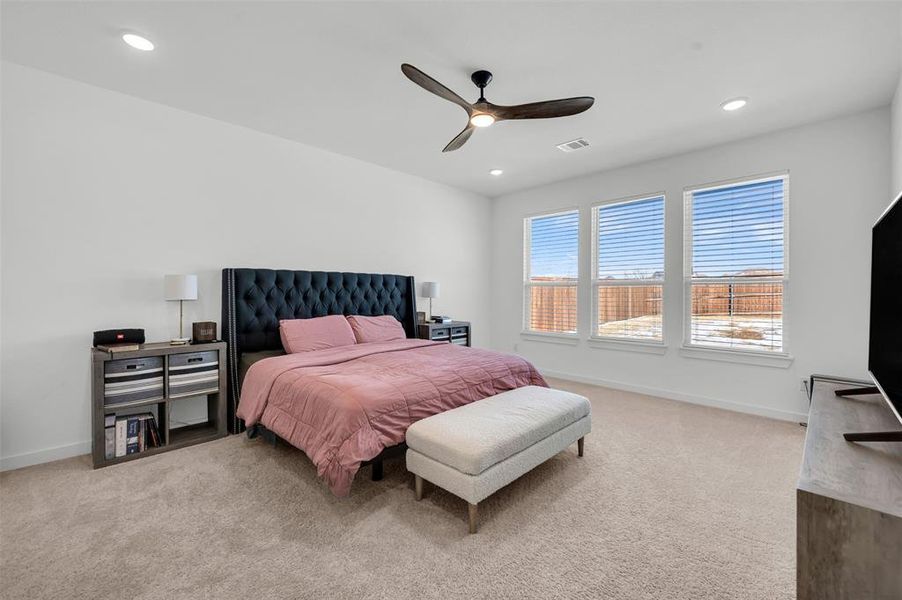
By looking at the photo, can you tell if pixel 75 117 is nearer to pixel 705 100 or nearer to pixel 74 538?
pixel 74 538

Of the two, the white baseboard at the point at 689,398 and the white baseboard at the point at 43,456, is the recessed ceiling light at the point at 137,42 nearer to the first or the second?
the white baseboard at the point at 43,456

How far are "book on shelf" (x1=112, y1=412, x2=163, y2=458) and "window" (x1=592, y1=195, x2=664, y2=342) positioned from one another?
4.75 metres

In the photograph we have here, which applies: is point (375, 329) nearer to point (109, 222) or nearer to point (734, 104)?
point (109, 222)

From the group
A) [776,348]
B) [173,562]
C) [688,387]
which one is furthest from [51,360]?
[776,348]

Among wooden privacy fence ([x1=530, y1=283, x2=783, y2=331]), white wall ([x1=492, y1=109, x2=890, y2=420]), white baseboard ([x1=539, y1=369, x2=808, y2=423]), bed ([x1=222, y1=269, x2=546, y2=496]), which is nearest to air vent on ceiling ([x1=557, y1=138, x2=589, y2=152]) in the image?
white wall ([x1=492, y1=109, x2=890, y2=420])

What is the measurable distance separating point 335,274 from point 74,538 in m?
2.81

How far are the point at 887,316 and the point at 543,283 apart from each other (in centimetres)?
410

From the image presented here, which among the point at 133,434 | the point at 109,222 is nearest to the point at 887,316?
the point at 133,434

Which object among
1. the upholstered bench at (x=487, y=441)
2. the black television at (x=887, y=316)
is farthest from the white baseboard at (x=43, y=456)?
the black television at (x=887, y=316)

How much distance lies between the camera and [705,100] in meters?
3.07

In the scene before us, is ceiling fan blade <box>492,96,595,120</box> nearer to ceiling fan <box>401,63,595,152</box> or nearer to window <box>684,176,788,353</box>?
ceiling fan <box>401,63,595,152</box>

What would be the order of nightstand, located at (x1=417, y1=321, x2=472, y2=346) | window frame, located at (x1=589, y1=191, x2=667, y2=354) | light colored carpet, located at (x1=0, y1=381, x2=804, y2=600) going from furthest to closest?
nightstand, located at (x1=417, y1=321, x2=472, y2=346) < window frame, located at (x1=589, y1=191, x2=667, y2=354) < light colored carpet, located at (x1=0, y1=381, x2=804, y2=600)

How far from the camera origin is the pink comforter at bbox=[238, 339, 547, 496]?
6.98ft

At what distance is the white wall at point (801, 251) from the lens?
332cm
